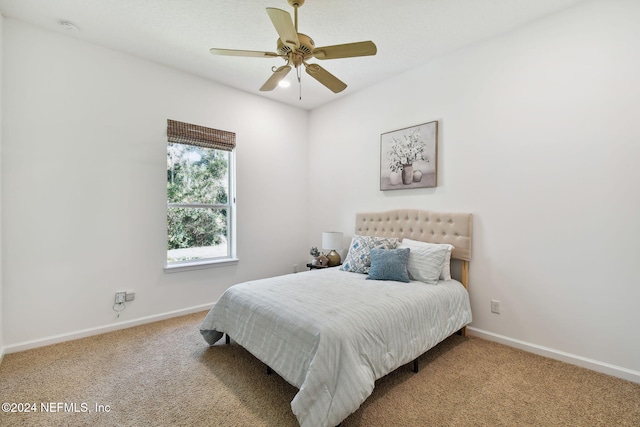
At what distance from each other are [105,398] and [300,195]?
333cm

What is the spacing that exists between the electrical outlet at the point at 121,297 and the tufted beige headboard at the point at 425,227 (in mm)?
2791


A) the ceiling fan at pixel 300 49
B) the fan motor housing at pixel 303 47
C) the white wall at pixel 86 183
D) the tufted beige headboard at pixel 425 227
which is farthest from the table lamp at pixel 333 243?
the fan motor housing at pixel 303 47

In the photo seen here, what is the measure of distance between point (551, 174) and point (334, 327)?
2260mm

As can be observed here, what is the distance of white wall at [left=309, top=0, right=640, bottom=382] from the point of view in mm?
2098

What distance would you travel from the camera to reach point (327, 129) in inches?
173

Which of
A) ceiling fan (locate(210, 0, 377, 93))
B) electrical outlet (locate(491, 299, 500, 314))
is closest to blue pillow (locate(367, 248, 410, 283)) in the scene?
electrical outlet (locate(491, 299, 500, 314))

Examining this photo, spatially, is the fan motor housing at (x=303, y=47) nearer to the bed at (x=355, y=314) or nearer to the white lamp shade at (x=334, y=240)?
the bed at (x=355, y=314)

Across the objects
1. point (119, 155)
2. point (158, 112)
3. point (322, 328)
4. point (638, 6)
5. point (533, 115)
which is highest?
point (638, 6)

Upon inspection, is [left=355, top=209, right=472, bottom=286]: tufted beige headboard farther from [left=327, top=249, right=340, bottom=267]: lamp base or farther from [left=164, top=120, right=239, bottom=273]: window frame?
[left=164, top=120, right=239, bottom=273]: window frame

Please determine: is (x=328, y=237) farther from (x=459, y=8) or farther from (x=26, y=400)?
(x=26, y=400)

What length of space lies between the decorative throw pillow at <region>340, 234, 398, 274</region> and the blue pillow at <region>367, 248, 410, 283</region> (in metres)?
0.17

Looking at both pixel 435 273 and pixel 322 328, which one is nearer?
pixel 322 328

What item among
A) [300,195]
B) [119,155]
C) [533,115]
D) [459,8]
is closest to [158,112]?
[119,155]

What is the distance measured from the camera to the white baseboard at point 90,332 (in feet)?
8.11
